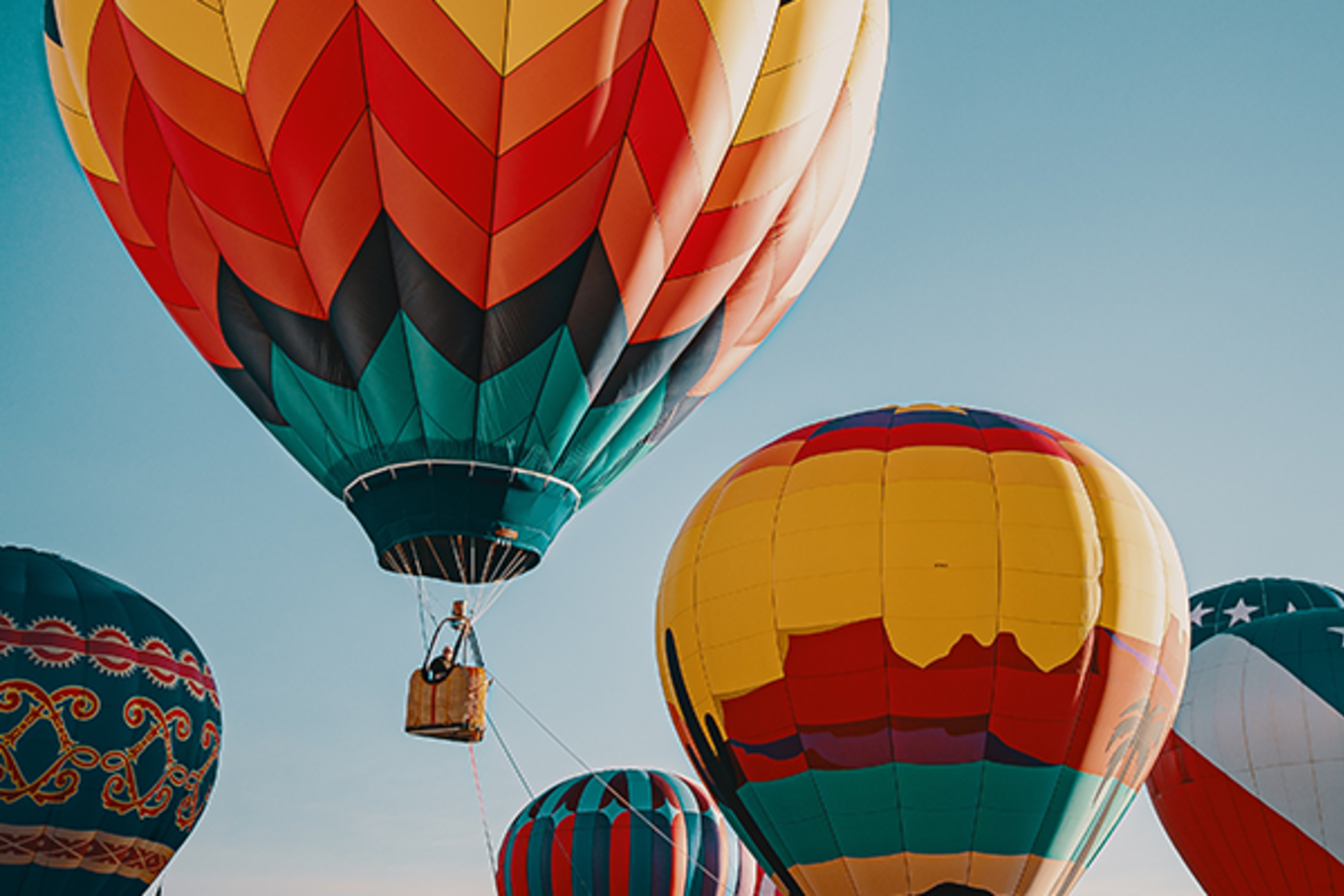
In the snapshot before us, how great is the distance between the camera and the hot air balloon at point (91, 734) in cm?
1001

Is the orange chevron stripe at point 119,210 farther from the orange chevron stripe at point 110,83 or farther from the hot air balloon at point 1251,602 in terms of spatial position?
the hot air balloon at point 1251,602

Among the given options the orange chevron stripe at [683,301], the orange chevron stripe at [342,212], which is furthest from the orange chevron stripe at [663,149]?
the orange chevron stripe at [342,212]

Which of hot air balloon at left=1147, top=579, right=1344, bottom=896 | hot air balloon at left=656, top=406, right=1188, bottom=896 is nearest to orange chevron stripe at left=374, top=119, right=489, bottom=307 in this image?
hot air balloon at left=656, top=406, right=1188, bottom=896

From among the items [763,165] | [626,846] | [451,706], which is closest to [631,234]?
[763,165]

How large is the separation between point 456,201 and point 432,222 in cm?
17

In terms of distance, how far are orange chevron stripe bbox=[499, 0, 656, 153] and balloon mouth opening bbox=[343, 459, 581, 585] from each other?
1.80 m

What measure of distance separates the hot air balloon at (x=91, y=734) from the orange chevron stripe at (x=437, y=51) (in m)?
6.36

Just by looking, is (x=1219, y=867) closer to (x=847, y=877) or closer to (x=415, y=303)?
(x=847, y=877)

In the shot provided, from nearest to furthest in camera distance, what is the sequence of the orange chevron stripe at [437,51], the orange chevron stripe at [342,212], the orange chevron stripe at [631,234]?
the orange chevron stripe at [437,51]
the orange chevron stripe at [342,212]
the orange chevron stripe at [631,234]

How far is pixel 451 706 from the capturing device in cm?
713

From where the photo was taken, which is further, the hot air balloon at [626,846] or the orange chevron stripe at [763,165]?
the hot air balloon at [626,846]

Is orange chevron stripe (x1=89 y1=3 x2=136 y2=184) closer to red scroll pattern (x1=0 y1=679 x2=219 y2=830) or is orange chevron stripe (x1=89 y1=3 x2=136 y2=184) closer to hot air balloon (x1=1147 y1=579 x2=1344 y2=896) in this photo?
red scroll pattern (x1=0 y1=679 x2=219 y2=830)

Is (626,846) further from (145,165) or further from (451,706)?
(145,165)

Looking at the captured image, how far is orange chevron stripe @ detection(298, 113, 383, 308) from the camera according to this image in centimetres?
682
